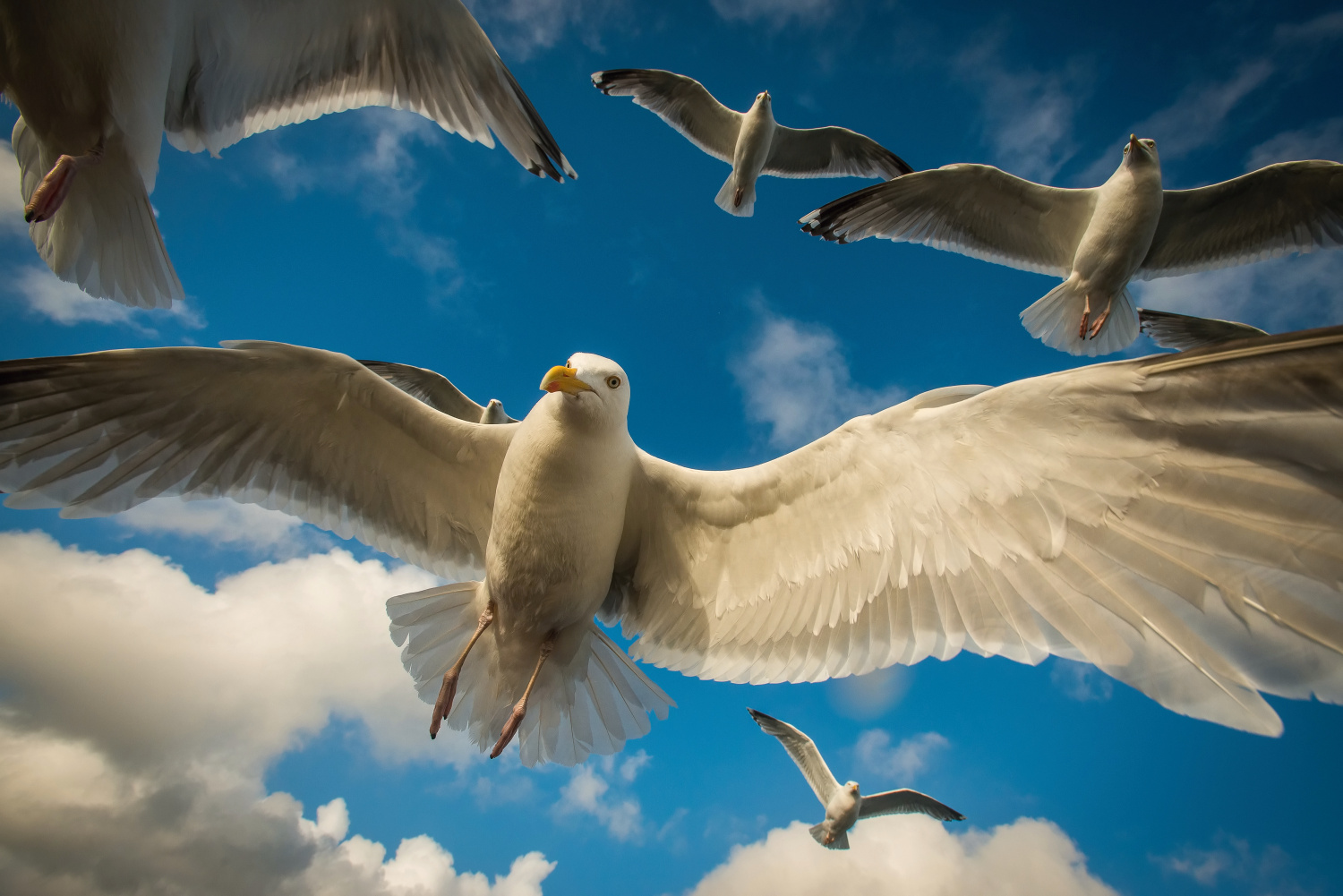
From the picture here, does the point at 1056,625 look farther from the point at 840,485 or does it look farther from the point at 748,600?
the point at 748,600

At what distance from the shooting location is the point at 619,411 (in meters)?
1.64

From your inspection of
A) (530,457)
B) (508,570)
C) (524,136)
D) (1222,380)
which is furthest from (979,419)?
(524,136)

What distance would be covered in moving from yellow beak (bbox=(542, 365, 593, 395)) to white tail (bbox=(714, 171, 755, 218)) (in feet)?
14.0

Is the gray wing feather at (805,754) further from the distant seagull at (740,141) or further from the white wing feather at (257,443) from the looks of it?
the distant seagull at (740,141)

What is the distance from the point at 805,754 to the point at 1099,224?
13.5 feet

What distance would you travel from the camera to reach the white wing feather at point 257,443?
5.03ft

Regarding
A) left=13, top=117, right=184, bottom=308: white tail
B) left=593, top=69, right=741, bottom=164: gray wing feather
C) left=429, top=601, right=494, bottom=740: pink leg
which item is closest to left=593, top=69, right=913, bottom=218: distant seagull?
left=593, top=69, right=741, bottom=164: gray wing feather

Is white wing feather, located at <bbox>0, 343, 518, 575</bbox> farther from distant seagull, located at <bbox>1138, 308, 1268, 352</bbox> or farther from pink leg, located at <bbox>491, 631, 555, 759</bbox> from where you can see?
distant seagull, located at <bbox>1138, 308, 1268, 352</bbox>

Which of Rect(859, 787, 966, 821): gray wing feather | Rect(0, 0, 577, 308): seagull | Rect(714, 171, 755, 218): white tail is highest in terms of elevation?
Rect(714, 171, 755, 218): white tail

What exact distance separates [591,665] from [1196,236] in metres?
Answer: 4.15

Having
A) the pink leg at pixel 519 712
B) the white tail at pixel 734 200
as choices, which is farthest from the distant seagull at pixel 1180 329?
the pink leg at pixel 519 712

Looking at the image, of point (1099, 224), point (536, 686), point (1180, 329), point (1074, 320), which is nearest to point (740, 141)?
point (1099, 224)

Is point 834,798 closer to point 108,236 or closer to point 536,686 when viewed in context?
point 536,686

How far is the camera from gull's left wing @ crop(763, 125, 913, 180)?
5.39 meters
